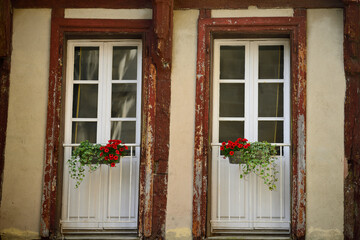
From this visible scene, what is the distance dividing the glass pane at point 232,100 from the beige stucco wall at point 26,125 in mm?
2112

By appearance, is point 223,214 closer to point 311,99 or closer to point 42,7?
point 311,99

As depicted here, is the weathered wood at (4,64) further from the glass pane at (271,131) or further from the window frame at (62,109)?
the glass pane at (271,131)

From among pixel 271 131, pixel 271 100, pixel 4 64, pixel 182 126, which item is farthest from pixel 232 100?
pixel 4 64

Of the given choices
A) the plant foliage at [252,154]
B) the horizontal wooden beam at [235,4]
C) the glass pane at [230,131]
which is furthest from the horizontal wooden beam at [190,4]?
the plant foliage at [252,154]

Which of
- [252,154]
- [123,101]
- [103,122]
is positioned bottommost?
[252,154]

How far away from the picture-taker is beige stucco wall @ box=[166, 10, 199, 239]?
604 centimetres

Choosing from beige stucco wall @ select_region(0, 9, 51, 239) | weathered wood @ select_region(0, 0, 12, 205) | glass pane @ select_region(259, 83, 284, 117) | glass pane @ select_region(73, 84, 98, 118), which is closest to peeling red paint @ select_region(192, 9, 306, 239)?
glass pane @ select_region(259, 83, 284, 117)

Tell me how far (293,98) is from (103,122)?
89.3 inches

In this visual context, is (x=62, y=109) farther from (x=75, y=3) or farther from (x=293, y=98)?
(x=293, y=98)

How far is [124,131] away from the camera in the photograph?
6387 millimetres

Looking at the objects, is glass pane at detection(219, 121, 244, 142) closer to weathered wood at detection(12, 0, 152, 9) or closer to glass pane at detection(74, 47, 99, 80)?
glass pane at detection(74, 47, 99, 80)

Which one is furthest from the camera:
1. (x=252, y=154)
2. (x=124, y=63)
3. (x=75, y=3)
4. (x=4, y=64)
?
(x=124, y=63)

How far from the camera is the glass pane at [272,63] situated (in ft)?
21.0

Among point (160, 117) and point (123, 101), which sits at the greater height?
point (123, 101)
